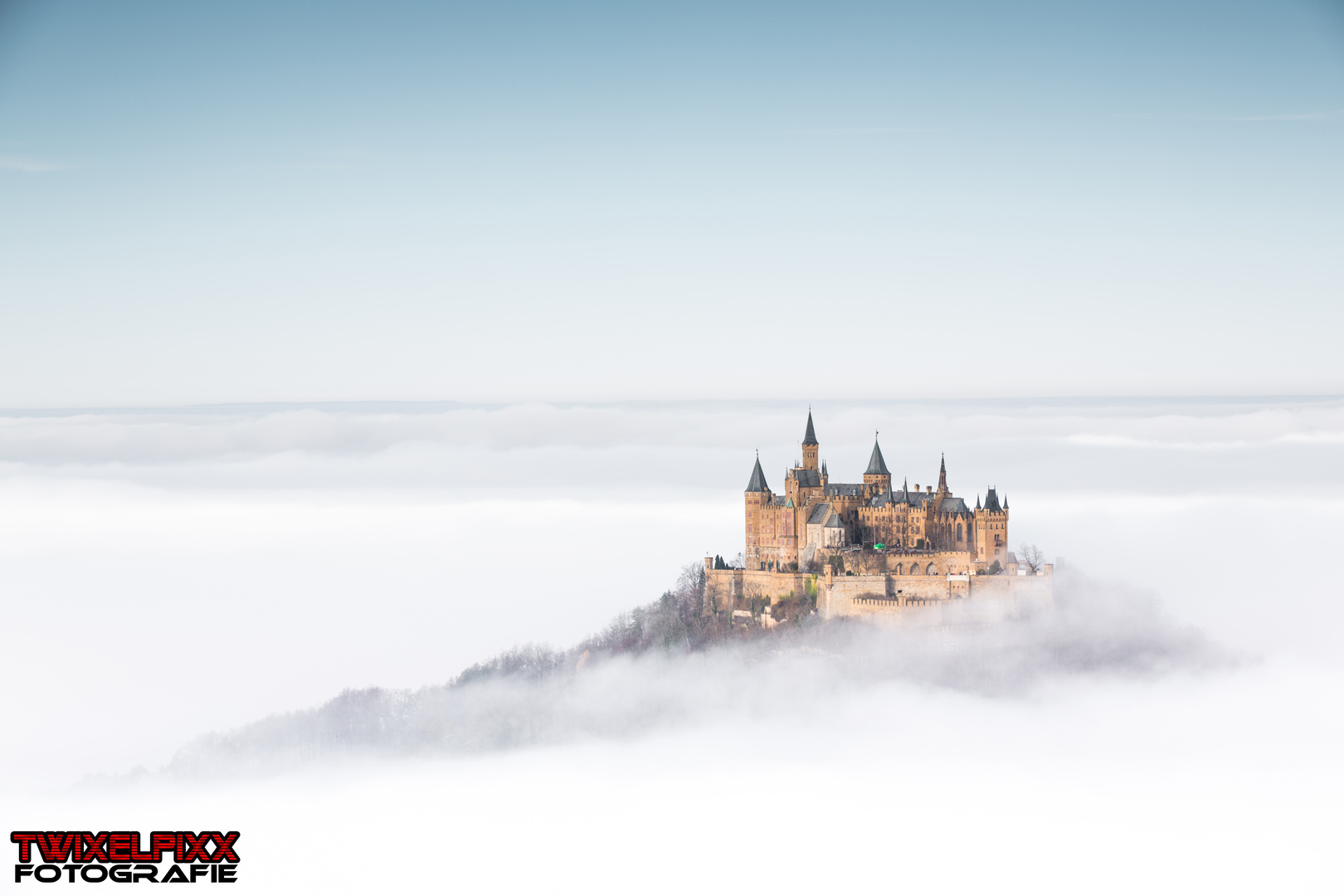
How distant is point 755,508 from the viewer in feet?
158

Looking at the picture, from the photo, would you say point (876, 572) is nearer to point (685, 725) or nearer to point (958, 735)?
point (958, 735)

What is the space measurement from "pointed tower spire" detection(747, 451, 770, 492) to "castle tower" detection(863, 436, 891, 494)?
404cm

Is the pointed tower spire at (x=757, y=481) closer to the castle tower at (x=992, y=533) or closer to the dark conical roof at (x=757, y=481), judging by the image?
the dark conical roof at (x=757, y=481)

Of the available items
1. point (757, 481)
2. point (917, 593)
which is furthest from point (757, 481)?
point (917, 593)

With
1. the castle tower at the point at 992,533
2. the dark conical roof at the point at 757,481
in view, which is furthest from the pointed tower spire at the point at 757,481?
the castle tower at the point at 992,533

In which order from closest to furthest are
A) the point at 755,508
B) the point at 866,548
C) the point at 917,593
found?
the point at 917,593, the point at 866,548, the point at 755,508

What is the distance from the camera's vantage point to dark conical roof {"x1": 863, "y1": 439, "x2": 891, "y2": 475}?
46.7m

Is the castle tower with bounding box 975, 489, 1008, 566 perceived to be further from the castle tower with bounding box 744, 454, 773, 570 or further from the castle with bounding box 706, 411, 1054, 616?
the castle tower with bounding box 744, 454, 773, 570

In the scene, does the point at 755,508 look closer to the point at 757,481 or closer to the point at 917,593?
the point at 757,481

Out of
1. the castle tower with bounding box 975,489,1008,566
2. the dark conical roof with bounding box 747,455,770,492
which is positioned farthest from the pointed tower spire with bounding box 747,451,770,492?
the castle tower with bounding box 975,489,1008,566

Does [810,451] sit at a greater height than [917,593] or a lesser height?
greater

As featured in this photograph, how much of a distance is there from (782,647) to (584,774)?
10415mm

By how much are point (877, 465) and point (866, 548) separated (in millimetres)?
3694

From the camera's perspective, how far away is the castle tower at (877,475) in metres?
46.5
